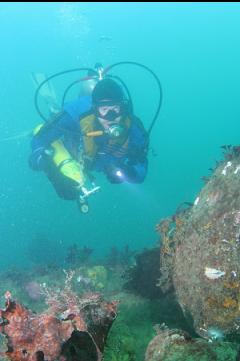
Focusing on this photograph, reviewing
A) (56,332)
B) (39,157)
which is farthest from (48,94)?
(56,332)

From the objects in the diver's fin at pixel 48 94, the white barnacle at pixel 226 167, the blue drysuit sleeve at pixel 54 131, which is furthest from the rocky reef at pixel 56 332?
the diver's fin at pixel 48 94

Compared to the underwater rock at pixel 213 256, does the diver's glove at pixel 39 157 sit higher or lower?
higher

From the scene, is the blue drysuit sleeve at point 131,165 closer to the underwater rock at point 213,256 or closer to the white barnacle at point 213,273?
the underwater rock at point 213,256

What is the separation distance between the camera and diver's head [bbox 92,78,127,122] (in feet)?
28.5

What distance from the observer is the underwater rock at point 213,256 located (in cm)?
317

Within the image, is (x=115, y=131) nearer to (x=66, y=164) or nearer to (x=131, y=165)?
(x=131, y=165)

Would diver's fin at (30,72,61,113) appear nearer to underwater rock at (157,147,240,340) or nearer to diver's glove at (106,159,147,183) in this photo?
diver's glove at (106,159,147,183)

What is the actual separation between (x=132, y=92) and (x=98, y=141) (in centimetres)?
9741

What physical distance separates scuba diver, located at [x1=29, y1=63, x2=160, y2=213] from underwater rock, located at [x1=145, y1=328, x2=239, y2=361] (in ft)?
19.5

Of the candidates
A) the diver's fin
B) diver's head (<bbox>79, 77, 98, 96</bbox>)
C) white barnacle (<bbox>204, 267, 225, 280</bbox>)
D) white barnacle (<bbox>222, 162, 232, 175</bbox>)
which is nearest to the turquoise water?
the diver's fin

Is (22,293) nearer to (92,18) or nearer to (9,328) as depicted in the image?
A: (9,328)

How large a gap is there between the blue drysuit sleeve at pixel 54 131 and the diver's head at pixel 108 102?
1.52 ft

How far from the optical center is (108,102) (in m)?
8.71

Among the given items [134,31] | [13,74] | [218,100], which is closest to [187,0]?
[134,31]
